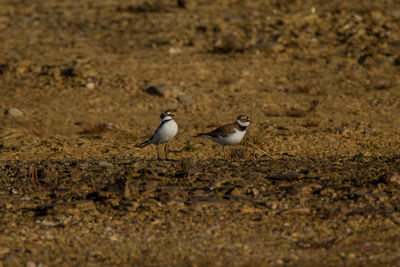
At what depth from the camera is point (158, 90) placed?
13594 millimetres

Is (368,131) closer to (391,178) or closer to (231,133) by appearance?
(231,133)

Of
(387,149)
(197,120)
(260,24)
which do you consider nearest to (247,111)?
(197,120)

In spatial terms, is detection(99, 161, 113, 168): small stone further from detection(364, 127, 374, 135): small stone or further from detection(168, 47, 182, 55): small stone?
detection(168, 47, 182, 55): small stone

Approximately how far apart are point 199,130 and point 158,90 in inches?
88.3

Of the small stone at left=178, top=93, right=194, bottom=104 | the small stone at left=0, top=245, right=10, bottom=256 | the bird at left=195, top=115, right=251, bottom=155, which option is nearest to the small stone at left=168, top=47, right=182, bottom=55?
the small stone at left=178, top=93, right=194, bottom=104

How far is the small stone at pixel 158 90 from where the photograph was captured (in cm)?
1354

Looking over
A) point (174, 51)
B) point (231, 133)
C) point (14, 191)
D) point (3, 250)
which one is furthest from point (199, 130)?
point (3, 250)

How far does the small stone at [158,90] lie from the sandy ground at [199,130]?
0.03 metres

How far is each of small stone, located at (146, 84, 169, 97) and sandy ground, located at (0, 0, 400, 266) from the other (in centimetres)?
3

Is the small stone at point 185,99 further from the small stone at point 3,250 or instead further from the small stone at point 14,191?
the small stone at point 3,250

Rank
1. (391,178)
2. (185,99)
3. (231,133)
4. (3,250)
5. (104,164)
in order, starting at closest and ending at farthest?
(3,250), (391,178), (104,164), (231,133), (185,99)

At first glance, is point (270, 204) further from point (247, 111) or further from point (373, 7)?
point (373, 7)

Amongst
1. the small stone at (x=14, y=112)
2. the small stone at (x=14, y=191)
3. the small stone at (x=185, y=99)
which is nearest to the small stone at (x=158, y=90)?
the small stone at (x=185, y=99)

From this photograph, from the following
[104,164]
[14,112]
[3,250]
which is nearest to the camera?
[3,250]
